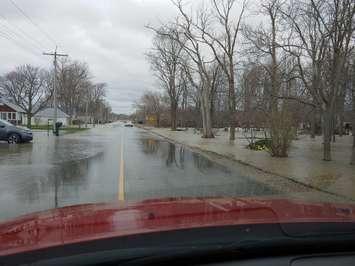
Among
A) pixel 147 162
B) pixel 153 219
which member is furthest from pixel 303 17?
pixel 153 219

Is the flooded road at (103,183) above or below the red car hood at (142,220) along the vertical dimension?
below

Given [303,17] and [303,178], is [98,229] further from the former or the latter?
[303,17]

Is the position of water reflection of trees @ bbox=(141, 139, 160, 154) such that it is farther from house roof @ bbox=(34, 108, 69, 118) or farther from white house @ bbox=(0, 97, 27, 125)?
white house @ bbox=(0, 97, 27, 125)

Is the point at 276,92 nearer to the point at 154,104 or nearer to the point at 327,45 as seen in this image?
the point at 327,45

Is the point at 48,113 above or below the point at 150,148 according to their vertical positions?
above

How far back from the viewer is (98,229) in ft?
8.91

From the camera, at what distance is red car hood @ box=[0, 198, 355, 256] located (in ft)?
8.41

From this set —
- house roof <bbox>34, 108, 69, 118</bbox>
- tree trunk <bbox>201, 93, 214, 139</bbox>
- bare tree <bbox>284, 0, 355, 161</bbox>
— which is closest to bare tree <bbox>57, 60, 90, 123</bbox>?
house roof <bbox>34, 108, 69, 118</bbox>

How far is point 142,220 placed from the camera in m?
2.95

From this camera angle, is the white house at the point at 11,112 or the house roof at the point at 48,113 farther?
the white house at the point at 11,112

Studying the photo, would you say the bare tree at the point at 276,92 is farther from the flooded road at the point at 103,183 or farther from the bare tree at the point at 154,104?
the bare tree at the point at 154,104

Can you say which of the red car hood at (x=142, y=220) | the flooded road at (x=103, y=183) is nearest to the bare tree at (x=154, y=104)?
the flooded road at (x=103, y=183)

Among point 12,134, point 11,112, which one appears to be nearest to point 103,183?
point 12,134

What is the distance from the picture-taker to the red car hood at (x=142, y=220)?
256cm
